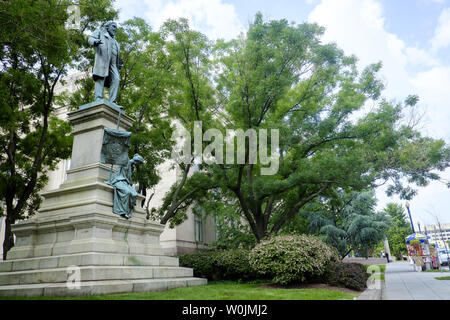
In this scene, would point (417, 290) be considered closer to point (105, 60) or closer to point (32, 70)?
point (105, 60)

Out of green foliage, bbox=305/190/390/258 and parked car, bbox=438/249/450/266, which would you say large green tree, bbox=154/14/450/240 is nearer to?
green foliage, bbox=305/190/390/258

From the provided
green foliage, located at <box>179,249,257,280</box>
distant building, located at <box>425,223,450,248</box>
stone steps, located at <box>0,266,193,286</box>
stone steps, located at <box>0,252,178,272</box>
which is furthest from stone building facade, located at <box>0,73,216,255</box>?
distant building, located at <box>425,223,450,248</box>

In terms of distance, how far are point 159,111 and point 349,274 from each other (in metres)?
11.1

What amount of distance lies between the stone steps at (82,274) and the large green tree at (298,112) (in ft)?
23.6

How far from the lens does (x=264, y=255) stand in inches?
419

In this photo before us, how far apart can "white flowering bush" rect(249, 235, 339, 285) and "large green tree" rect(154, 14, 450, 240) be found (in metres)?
3.04

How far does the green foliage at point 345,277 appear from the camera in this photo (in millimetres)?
10247

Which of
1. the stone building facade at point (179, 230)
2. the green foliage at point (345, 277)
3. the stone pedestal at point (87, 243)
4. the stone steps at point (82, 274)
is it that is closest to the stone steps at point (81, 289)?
the stone pedestal at point (87, 243)

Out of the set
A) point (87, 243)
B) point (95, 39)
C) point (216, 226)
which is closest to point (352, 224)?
point (216, 226)

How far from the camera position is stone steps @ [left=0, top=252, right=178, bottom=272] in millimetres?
6857

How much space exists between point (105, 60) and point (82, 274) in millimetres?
6872

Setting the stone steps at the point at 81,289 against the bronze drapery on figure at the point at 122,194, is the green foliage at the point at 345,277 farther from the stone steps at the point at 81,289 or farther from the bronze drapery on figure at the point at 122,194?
the bronze drapery on figure at the point at 122,194
